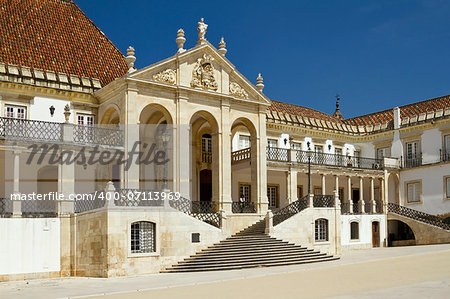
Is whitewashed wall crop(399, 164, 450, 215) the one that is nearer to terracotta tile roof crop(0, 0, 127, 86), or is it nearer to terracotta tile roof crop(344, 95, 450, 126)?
terracotta tile roof crop(344, 95, 450, 126)

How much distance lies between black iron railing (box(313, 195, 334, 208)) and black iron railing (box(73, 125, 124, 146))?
9616mm

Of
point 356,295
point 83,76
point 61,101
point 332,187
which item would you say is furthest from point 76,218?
point 332,187

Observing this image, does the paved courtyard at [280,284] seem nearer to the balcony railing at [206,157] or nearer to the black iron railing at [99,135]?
the black iron railing at [99,135]

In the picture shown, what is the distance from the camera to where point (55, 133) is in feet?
74.4

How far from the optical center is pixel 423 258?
71.7 ft

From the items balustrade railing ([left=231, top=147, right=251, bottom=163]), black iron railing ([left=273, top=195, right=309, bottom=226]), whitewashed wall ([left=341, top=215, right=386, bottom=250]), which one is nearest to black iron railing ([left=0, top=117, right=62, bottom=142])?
balustrade railing ([left=231, top=147, right=251, bottom=163])

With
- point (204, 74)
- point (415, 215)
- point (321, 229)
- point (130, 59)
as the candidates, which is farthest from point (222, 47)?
point (415, 215)

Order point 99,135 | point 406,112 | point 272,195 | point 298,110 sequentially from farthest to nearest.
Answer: point 298,110
point 406,112
point 272,195
point 99,135

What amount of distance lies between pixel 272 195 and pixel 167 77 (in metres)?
11.5

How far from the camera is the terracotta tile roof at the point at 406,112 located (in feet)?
119

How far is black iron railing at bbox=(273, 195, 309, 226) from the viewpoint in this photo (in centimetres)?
2528

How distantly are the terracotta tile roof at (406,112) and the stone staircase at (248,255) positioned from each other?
17.4m

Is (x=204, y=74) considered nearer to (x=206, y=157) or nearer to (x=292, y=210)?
(x=206, y=157)

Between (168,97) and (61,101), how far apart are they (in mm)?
4658
